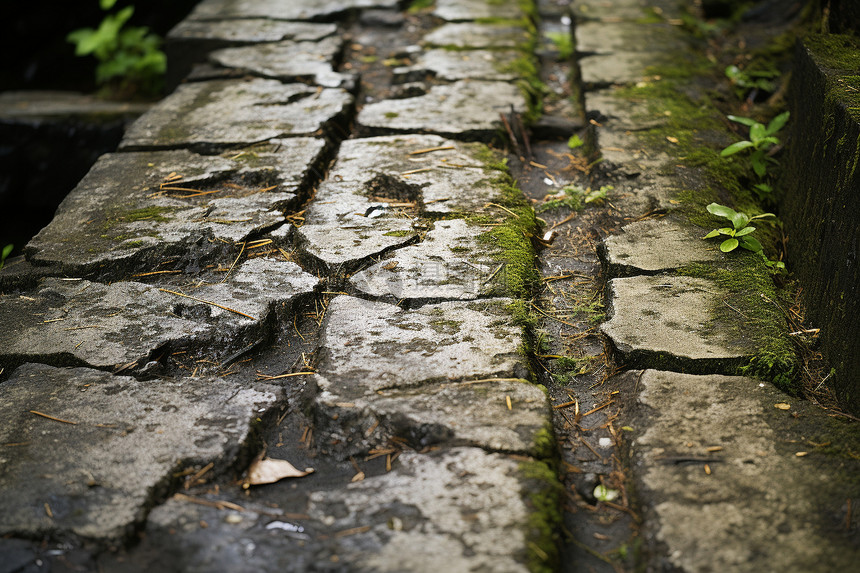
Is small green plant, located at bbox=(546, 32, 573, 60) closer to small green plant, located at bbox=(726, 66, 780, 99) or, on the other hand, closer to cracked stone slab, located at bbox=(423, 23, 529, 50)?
cracked stone slab, located at bbox=(423, 23, 529, 50)

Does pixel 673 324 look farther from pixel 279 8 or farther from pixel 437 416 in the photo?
pixel 279 8

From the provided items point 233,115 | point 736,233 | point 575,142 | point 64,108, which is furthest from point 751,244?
point 64,108

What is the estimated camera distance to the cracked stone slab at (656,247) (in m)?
2.15

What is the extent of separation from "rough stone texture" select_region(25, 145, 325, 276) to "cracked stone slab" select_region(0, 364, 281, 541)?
58 cm

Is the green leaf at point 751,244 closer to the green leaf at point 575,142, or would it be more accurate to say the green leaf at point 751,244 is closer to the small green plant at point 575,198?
the small green plant at point 575,198

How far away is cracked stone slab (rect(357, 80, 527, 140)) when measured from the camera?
2.97 metres

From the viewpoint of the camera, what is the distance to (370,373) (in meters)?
1.72

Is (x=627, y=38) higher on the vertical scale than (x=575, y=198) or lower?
higher

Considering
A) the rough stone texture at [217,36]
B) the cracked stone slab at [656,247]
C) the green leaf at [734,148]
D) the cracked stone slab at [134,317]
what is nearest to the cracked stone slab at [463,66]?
the rough stone texture at [217,36]

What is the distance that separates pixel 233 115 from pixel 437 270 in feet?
5.17

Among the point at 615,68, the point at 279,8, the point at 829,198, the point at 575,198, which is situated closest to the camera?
the point at 829,198

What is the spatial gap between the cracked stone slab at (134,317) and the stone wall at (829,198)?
57.5 inches

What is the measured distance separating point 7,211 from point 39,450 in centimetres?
387

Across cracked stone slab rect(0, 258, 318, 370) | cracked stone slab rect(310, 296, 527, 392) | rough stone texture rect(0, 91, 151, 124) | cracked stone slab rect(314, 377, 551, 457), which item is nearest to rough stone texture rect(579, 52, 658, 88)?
cracked stone slab rect(310, 296, 527, 392)
